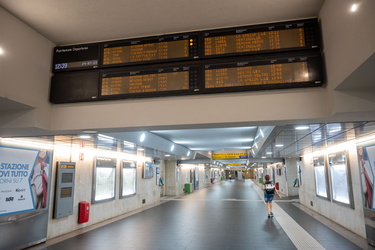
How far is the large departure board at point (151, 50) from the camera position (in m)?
3.43

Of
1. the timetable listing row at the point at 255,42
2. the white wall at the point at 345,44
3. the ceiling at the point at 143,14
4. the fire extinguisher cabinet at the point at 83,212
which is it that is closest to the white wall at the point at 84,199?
the fire extinguisher cabinet at the point at 83,212

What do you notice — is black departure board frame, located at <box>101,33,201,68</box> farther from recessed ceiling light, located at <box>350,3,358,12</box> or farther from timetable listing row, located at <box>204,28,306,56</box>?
recessed ceiling light, located at <box>350,3,358,12</box>

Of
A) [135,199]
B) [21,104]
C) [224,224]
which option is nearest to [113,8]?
[21,104]

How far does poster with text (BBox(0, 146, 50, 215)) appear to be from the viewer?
18.7ft

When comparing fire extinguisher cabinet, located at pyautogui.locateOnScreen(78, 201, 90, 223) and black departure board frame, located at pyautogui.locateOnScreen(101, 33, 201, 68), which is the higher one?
black departure board frame, located at pyautogui.locateOnScreen(101, 33, 201, 68)

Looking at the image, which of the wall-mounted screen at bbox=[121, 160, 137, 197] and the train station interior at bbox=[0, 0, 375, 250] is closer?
the train station interior at bbox=[0, 0, 375, 250]

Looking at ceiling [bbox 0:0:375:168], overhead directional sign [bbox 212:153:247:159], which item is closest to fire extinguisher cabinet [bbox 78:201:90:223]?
ceiling [bbox 0:0:375:168]

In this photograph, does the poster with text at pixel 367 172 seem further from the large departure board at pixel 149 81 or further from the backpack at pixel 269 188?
the large departure board at pixel 149 81

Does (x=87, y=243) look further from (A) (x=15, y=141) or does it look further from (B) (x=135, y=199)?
(B) (x=135, y=199)

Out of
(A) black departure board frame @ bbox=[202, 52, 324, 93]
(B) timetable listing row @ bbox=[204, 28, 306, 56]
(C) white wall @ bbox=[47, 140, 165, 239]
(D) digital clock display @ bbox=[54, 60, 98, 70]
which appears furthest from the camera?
(C) white wall @ bbox=[47, 140, 165, 239]

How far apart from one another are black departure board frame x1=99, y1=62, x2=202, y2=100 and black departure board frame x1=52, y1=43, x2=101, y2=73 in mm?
257

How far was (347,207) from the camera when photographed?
301 inches

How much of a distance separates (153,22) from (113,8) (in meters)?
0.52

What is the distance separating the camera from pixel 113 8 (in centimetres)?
305
